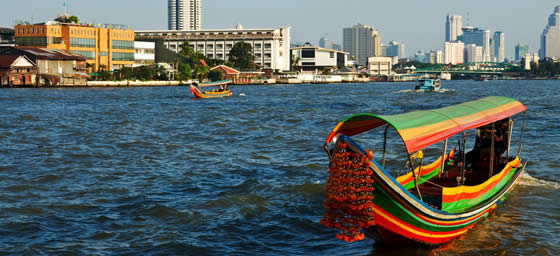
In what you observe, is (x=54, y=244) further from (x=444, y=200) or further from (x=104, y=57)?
(x=104, y=57)

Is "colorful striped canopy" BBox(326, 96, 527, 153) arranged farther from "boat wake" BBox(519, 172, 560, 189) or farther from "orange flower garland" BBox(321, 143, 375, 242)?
"boat wake" BBox(519, 172, 560, 189)

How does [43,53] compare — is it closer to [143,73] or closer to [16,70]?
[16,70]

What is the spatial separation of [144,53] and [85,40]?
18837mm

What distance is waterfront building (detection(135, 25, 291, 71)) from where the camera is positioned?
570 feet

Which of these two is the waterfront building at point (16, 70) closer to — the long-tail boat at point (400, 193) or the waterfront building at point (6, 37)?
the waterfront building at point (6, 37)

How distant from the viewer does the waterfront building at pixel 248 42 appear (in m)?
174

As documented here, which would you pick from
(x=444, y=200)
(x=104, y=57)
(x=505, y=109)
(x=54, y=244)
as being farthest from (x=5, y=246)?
(x=104, y=57)

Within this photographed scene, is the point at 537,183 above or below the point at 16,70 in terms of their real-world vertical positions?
below

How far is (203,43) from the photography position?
177 meters

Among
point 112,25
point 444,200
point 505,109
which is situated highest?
point 112,25

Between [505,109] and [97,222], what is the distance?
36.7 feet

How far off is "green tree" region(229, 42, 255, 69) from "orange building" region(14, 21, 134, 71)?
135 ft

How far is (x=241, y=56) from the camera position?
159750 mm

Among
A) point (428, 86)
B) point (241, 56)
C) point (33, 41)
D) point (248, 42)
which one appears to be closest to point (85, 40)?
point (33, 41)
